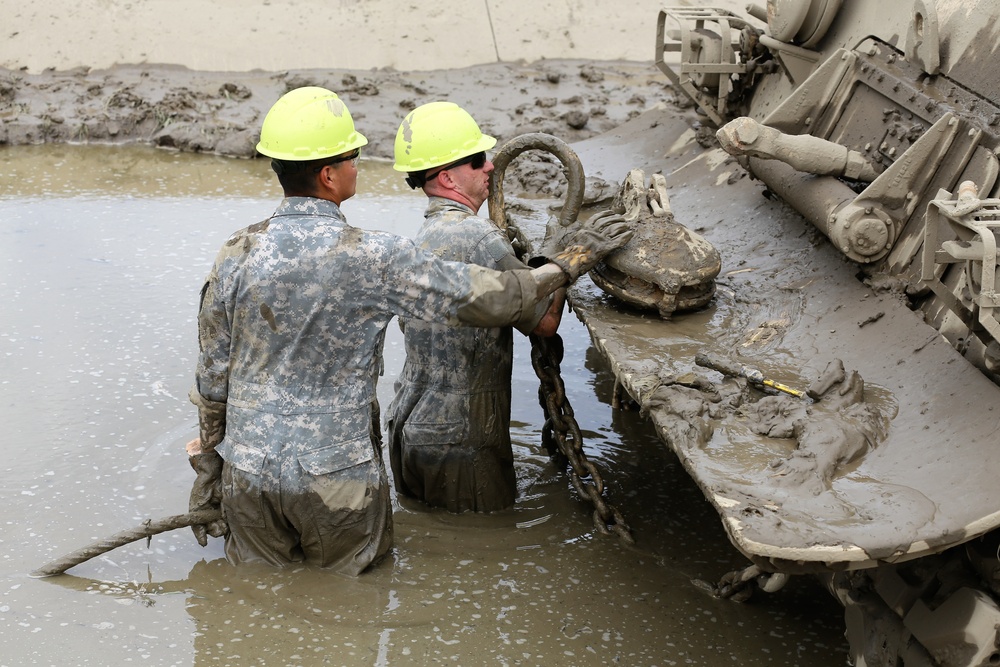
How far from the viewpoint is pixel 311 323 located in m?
3.63

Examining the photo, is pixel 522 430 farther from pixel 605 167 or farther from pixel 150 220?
pixel 150 220

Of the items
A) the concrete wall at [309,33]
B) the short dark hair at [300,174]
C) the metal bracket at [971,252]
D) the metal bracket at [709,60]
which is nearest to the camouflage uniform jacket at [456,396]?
the short dark hair at [300,174]

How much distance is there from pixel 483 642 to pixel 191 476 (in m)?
1.83

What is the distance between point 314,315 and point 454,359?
2.79 feet

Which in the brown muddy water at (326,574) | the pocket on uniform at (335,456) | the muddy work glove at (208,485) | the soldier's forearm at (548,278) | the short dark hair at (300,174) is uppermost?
the short dark hair at (300,174)

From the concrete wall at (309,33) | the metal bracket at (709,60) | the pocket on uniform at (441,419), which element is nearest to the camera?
the pocket on uniform at (441,419)

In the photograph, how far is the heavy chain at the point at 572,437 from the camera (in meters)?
Result: 4.50

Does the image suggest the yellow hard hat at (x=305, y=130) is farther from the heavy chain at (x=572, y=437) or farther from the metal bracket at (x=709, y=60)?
the metal bracket at (x=709, y=60)

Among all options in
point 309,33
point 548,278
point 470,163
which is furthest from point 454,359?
point 309,33

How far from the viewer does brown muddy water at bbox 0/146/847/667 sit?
3.72 meters

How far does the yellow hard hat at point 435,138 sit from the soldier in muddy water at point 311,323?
365 millimetres

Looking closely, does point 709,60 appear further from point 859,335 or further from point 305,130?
point 305,130

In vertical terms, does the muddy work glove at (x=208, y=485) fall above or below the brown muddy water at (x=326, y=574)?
Answer: above

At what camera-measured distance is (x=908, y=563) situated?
3262mm
